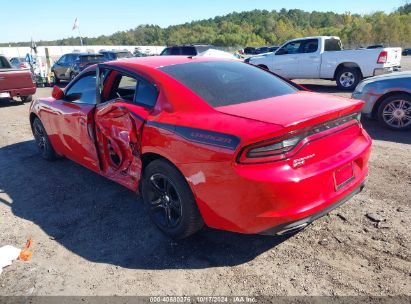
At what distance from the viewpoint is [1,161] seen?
19.4 ft

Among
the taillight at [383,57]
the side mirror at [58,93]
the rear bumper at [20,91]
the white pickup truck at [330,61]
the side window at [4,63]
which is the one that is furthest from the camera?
the side window at [4,63]

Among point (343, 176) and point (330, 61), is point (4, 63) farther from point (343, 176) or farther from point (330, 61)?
point (343, 176)

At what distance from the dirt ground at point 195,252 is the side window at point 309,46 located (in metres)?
9.17

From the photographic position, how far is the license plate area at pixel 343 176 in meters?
2.68

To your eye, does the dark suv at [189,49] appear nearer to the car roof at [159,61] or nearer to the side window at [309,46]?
the side window at [309,46]

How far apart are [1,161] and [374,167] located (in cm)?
592

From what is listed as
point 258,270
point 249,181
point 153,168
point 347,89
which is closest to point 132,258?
point 153,168

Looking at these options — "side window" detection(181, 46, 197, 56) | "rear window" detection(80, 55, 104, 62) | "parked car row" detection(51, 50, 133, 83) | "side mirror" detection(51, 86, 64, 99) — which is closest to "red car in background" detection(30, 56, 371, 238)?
"side mirror" detection(51, 86, 64, 99)

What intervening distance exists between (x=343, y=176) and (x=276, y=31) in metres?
118

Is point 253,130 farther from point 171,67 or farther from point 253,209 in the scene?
point 171,67

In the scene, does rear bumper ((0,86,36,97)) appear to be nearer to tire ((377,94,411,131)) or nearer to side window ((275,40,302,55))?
side window ((275,40,302,55))

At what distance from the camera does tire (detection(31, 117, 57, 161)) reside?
17.9 ft

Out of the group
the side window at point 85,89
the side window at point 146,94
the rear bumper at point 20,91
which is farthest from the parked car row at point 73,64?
the side window at point 146,94

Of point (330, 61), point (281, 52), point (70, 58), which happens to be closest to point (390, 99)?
point (330, 61)
